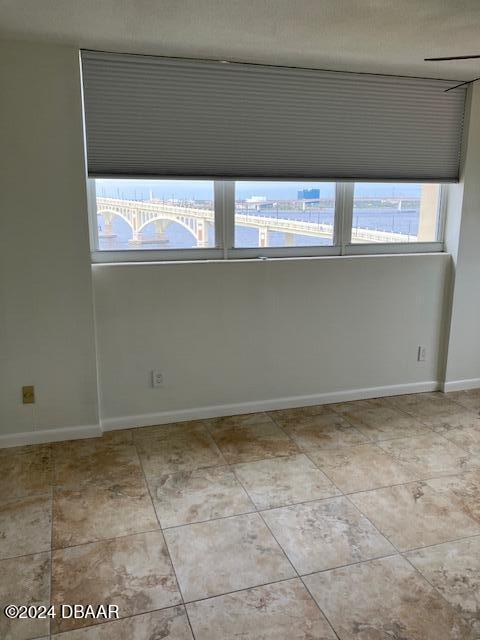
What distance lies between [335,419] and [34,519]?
2023mm

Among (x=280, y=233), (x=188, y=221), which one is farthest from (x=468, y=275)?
(x=188, y=221)

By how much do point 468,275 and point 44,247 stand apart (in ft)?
9.89

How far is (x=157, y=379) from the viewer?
11.7 ft

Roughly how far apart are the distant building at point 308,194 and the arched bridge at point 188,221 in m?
0.16

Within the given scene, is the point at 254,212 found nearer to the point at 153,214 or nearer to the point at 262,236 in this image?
the point at 262,236

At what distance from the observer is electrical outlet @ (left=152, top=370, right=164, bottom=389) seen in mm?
3545

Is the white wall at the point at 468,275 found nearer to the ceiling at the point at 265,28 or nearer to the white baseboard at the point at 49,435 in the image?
the ceiling at the point at 265,28

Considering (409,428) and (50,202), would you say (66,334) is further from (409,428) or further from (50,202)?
(409,428)

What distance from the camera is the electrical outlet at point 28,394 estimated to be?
3246 millimetres

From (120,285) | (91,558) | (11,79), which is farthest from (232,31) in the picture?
(91,558)

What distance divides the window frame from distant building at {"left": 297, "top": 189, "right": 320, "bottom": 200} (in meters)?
0.15

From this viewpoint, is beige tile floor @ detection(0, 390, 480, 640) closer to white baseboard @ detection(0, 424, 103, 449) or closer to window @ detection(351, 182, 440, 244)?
white baseboard @ detection(0, 424, 103, 449)

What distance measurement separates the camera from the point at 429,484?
2.85m

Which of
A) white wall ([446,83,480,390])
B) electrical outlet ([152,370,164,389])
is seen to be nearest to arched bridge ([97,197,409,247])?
white wall ([446,83,480,390])
